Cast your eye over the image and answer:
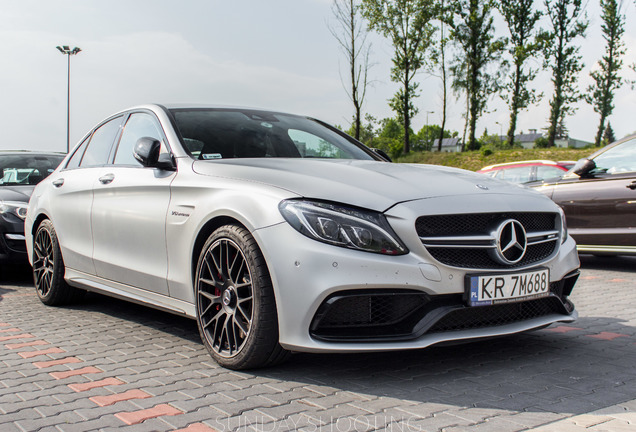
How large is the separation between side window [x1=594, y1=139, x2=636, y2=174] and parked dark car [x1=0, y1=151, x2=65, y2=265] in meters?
6.60

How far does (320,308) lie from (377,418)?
0.61 m

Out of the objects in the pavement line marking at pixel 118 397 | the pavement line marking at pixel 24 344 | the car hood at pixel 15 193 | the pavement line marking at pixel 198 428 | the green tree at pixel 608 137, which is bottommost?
the pavement line marking at pixel 24 344

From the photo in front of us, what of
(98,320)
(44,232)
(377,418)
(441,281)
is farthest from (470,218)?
(44,232)

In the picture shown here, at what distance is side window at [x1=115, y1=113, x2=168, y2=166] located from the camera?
15.6 ft

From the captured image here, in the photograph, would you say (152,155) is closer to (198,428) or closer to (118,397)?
(118,397)

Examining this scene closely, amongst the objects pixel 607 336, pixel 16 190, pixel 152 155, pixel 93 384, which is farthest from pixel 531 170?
pixel 93 384

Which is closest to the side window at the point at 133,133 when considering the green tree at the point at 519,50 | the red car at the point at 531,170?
the red car at the point at 531,170

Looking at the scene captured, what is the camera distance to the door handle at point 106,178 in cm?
489

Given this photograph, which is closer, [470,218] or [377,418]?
[377,418]

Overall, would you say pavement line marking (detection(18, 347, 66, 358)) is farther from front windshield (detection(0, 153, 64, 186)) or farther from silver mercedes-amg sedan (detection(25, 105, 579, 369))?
front windshield (detection(0, 153, 64, 186))

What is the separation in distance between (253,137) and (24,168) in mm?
5062

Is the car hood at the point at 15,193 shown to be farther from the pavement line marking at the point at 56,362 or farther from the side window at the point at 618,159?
the side window at the point at 618,159

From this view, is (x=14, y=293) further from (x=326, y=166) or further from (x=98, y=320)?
(x=326, y=166)

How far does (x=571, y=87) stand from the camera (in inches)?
1692
